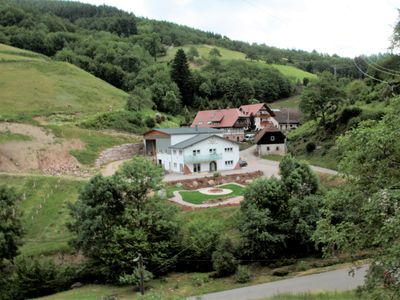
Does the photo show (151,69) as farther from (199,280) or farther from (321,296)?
(321,296)

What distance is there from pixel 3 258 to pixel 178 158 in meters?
26.4

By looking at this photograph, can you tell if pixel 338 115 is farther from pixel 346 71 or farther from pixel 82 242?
pixel 346 71

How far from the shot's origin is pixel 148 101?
7931 centimetres

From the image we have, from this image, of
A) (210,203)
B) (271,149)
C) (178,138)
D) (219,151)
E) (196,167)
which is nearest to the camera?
(210,203)

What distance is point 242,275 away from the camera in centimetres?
2431

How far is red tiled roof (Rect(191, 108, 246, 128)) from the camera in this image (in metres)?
77.1

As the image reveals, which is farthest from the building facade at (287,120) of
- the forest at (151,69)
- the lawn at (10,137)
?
the lawn at (10,137)

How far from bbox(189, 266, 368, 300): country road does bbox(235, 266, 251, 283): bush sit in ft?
3.70

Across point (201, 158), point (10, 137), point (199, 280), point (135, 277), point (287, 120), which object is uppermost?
point (287, 120)

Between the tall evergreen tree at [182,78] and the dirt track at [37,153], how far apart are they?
153 ft

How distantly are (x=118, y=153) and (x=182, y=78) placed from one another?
45.6 meters

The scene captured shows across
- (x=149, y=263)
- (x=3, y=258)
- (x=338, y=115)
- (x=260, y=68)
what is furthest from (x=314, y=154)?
(x=260, y=68)

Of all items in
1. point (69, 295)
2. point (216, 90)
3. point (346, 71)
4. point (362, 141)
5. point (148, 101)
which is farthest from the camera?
point (346, 71)

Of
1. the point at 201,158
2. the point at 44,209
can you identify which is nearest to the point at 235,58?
the point at 201,158
